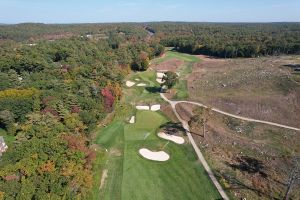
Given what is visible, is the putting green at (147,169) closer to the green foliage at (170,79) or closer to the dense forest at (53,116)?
the dense forest at (53,116)

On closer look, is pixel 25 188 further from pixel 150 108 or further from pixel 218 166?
pixel 150 108

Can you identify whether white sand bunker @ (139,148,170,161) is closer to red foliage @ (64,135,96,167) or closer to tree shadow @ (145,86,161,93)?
red foliage @ (64,135,96,167)

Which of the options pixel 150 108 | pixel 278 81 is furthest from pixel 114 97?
pixel 278 81

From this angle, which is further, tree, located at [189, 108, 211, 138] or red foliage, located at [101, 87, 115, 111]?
red foliage, located at [101, 87, 115, 111]

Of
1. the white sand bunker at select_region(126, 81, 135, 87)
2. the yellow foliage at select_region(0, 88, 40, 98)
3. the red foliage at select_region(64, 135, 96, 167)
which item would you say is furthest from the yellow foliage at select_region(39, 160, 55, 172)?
the white sand bunker at select_region(126, 81, 135, 87)

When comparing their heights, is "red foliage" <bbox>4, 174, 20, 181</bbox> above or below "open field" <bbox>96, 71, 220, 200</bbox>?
above

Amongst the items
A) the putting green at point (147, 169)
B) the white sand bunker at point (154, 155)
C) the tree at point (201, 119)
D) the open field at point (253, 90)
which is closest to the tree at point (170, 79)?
the open field at point (253, 90)

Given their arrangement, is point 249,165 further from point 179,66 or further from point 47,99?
point 179,66
